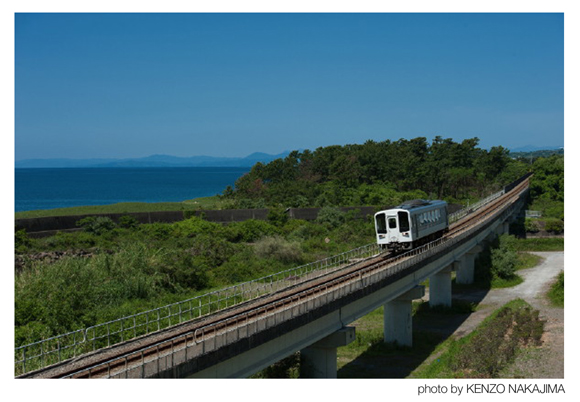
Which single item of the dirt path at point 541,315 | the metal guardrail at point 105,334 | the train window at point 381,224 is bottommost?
the dirt path at point 541,315

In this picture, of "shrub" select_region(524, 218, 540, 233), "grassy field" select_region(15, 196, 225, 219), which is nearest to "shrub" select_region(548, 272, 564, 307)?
"shrub" select_region(524, 218, 540, 233)

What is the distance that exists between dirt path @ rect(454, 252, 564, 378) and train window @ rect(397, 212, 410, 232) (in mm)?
8071

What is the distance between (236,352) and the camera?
725 inches

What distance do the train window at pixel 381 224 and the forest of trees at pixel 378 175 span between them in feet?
150

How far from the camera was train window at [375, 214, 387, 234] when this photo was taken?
3600cm

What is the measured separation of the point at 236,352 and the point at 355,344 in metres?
18.6

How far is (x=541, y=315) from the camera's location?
41062 millimetres

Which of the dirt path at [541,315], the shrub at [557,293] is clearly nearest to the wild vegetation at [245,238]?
the dirt path at [541,315]

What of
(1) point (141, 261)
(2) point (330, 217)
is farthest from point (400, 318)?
(2) point (330, 217)

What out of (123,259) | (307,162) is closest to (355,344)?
(123,259)

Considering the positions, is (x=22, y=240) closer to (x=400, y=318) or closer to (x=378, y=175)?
(x=400, y=318)

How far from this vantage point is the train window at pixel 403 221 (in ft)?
115

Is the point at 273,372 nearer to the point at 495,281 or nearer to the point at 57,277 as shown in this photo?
the point at 57,277

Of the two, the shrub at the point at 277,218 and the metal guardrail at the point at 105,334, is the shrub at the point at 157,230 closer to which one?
the shrub at the point at 277,218
